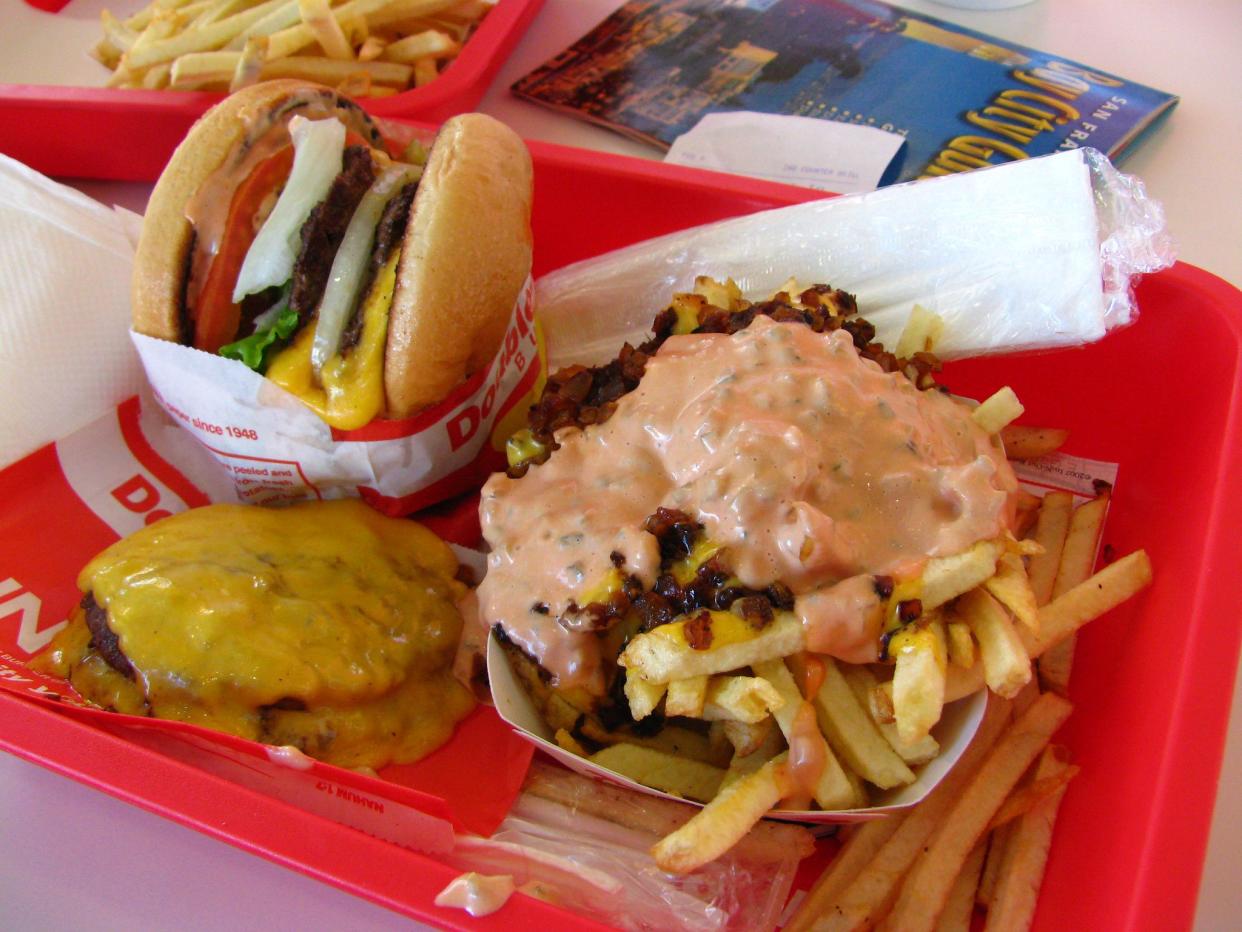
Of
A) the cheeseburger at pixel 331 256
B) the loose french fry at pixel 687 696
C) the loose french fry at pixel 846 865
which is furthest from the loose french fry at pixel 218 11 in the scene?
the loose french fry at pixel 846 865

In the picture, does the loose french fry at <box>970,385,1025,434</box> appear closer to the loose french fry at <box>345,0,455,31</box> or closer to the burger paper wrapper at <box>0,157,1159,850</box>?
the burger paper wrapper at <box>0,157,1159,850</box>

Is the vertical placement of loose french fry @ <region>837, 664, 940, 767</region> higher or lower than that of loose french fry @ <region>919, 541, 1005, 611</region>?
lower

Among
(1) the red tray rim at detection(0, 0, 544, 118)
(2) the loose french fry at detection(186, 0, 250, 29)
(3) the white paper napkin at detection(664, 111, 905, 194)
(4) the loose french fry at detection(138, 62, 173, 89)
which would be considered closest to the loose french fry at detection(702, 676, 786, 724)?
(3) the white paper napkin at detection(664, 111, 905, 194)

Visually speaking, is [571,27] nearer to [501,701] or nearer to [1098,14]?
[1098,14]

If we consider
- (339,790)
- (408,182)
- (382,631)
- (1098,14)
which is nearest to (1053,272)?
(408,182)

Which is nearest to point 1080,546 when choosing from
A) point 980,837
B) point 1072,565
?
point 1072,565

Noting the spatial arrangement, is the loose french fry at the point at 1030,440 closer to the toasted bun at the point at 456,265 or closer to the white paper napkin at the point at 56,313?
the toasted bun at the point at 456,265
